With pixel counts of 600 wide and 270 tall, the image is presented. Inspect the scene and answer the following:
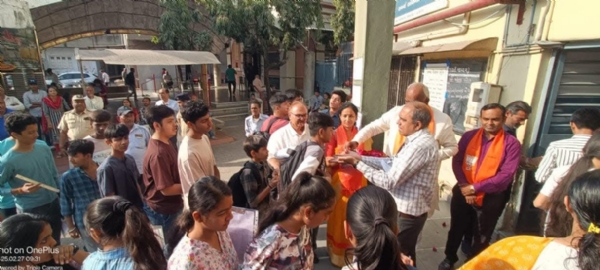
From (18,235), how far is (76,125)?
319cm

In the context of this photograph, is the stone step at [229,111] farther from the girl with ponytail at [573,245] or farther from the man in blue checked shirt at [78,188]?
the girl with ponytail at [573,245]

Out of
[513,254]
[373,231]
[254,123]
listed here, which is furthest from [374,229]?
[254,123]

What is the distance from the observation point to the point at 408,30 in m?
5.80

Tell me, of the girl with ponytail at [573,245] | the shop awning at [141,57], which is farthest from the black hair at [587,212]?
the shop awning at [141,57]

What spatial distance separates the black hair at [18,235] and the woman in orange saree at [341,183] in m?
2.01

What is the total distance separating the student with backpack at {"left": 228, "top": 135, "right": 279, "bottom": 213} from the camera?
2229mm

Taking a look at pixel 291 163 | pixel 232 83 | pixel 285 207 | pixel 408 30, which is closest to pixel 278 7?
pixel 232 83

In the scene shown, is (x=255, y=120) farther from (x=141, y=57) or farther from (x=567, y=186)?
(x=141, y=57)

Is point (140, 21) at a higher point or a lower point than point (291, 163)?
higher

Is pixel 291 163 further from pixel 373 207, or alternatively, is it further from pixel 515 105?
pixel 515 105

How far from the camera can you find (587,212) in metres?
1.12

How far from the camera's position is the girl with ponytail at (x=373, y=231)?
1153 millimetres

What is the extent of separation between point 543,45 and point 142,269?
3.98m

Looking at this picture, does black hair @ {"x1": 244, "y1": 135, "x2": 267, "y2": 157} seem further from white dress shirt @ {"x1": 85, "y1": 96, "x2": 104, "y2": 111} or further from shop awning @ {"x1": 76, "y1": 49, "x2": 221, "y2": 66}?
shop awning @ {"x1": 76, "y1": 49, "x2": 221, "y2": 66}
